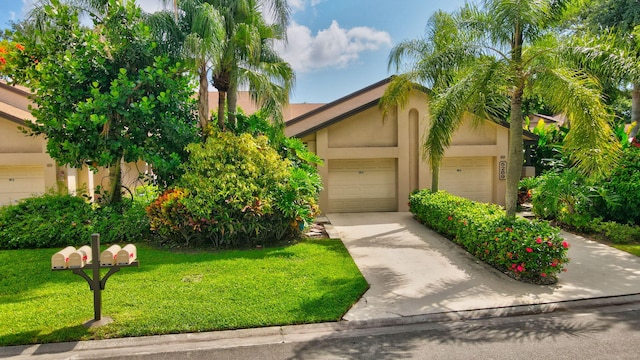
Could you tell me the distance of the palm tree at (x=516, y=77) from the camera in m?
7.42

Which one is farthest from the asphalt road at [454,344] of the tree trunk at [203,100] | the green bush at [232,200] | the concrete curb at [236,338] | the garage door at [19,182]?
the garage door at [19,182]

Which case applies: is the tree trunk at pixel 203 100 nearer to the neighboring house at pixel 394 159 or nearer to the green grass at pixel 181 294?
the neighboring house at pixel 394 159

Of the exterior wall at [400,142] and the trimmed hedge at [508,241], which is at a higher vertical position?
the exterior wall at [400,142]

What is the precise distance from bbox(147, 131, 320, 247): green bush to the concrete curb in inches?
180

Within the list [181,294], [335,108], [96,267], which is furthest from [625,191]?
[96,267]

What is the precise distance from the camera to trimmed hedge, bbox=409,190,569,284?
7348 mm

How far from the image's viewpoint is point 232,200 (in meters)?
9.87

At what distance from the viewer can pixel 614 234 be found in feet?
35.3

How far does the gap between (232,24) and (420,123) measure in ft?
26.3

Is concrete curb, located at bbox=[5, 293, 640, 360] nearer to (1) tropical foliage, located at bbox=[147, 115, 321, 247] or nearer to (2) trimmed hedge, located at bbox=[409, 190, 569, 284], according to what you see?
(2) trimmed hedge, located at bbox=[409, 190, 569, 284]

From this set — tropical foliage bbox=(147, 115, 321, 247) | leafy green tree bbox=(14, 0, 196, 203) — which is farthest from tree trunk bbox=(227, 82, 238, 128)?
tropical foliage bbox=(147, 115, 321, 247)

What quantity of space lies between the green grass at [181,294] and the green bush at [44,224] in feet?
2.70

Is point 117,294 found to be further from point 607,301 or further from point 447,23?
point 447,23

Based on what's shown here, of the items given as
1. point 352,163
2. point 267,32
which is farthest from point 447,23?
point 352,163
